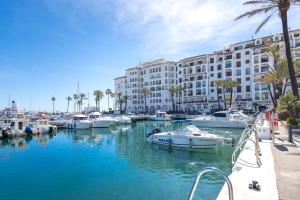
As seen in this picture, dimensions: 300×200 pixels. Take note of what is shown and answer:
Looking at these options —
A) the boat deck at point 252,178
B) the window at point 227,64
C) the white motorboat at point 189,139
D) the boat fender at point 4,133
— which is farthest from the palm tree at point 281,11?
the window at point 227,64

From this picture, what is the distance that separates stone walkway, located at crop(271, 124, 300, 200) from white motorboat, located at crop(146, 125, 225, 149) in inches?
438

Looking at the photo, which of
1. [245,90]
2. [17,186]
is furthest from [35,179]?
[245,90]

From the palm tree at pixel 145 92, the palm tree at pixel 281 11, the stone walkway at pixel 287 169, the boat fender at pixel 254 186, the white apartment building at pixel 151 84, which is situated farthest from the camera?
the white apartment building at pixel 151 84

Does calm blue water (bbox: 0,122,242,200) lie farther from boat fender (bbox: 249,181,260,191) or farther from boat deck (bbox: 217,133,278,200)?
boat fender (bbox: 249,181,260,191)

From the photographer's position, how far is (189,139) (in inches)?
1143

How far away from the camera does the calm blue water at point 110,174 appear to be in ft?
49.4

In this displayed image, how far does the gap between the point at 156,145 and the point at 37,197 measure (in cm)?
1868

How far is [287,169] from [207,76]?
95594mm

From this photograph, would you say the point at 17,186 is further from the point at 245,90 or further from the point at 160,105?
the point at 160,105

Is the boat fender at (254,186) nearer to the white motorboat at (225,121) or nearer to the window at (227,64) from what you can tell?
the white motorboat at (225,121)

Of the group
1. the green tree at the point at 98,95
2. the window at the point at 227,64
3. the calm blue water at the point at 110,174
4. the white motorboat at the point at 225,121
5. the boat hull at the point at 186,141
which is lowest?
the calm blue water at the point at 110,174

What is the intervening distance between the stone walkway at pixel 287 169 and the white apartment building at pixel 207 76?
203ft

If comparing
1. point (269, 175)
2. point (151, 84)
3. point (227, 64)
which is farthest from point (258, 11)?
point (151, 84)

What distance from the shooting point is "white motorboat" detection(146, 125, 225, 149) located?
91.8 ft
